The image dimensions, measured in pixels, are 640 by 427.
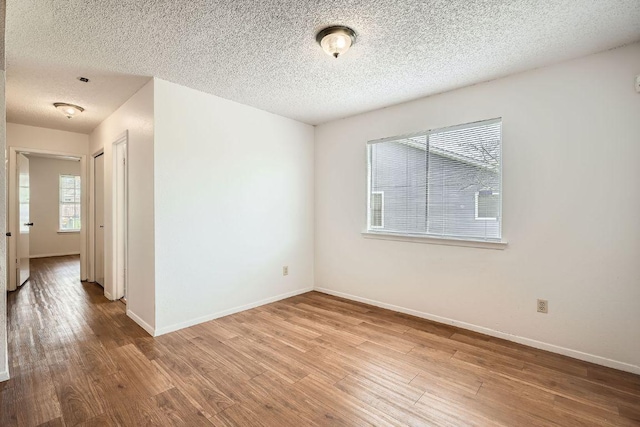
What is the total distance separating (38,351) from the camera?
8.52 ft

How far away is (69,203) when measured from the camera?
8.00 meters

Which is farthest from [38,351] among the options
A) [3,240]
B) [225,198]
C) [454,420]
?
[454,420]

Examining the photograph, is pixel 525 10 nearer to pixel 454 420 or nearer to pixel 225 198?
pixel 454 420

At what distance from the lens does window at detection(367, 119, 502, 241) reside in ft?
9.86

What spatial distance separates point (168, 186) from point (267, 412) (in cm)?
230

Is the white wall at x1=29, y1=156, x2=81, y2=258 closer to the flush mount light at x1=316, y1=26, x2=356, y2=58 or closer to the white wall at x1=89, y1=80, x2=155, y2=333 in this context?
the white wall at x1=89, y1=80, x2=155, y2=333

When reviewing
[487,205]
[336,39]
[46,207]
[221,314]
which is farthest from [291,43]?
[46,207]

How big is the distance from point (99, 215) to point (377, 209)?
441 cm

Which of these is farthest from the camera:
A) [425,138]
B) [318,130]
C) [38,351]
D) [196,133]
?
[318,130]

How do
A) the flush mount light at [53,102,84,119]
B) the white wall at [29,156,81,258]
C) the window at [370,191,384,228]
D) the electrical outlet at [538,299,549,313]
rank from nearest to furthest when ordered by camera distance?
the electrical outlet at [538,299,549,313] < the flush mount light at [53,102,84,119] < the window at [370,191,384,228] < the white wall at [29,156,81,258]

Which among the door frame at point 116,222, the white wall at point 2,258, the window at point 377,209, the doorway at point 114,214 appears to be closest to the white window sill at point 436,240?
the window at point 377,209

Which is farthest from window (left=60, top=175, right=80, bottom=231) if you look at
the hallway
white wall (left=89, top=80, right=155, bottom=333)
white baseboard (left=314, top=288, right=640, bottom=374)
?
white baseboard (left=314, top=288, right=640, bottom=374)

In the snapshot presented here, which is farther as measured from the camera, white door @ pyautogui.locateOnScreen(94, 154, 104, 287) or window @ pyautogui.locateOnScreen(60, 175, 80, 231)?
window @ pyautogui.locateOnScreen(60, 175, 80, 231)

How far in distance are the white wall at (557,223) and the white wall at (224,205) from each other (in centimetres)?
168
